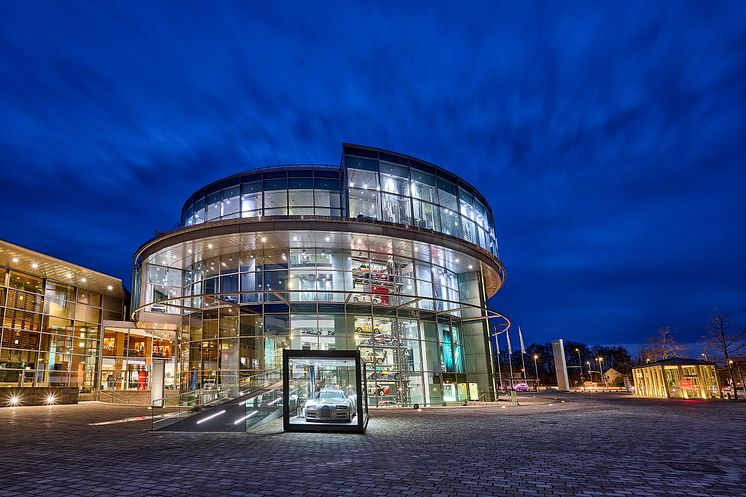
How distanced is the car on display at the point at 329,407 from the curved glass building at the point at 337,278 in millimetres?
9742

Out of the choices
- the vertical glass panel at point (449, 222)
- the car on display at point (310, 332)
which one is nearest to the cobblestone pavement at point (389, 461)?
the car on display at point (310, 332)

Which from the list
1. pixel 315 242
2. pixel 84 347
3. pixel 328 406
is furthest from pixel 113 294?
pixel 328 406

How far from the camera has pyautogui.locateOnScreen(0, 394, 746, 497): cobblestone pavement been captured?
685 cm

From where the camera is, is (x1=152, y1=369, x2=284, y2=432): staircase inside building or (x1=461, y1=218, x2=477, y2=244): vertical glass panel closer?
(x1=152, y1=369, x2=284, y2=432): staircase inside building

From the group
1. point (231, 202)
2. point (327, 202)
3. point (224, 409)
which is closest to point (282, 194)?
point (327, 202)

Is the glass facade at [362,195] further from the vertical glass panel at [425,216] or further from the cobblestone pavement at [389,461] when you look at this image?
the cobblestone pavement at [389,461]

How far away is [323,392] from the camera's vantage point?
14.8 m

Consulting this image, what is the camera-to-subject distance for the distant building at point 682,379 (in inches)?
1226

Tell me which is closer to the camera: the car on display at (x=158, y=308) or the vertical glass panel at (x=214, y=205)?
the car on display at (x=158, y=308)

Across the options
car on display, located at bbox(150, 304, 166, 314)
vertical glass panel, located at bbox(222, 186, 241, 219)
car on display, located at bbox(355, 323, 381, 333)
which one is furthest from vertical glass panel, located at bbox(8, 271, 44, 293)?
car on display, located at bbox(355, 323, 381, 333)

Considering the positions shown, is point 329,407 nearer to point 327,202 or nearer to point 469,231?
point 327,202

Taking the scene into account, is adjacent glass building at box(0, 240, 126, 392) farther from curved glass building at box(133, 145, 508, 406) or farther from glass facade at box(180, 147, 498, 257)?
glass facade at box(180, 147, 498, 257)

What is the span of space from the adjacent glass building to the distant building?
4108 cm

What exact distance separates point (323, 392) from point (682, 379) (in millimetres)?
29285
